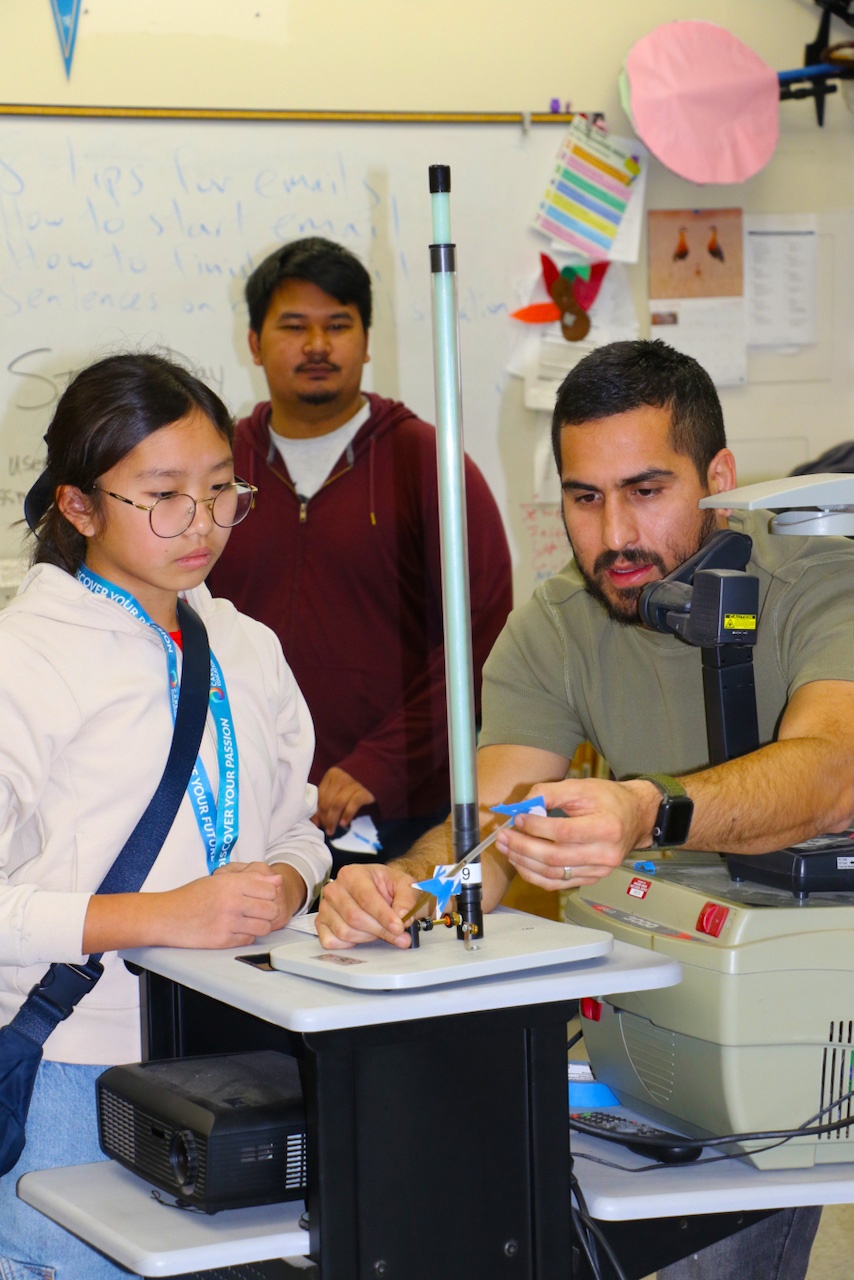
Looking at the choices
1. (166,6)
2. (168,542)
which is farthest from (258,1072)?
(166,6)

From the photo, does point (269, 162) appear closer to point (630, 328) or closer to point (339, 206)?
point (339, 206)

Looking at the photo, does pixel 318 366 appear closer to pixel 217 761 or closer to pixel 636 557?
pixel 636 557

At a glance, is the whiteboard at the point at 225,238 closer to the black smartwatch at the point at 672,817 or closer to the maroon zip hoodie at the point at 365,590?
the maroon zip hoodie at the point at 365,590

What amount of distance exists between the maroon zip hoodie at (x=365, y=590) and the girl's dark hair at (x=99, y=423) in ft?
3.36

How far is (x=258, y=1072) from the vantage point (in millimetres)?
1202

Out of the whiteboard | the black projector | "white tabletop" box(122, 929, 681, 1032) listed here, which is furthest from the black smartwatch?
the whiteboard

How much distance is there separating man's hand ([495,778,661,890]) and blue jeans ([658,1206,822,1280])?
496mm

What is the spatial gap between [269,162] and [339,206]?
0.57ft

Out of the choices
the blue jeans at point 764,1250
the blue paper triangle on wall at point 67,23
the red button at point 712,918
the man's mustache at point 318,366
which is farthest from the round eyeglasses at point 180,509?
the blue paper triangle on wall at point 67,23

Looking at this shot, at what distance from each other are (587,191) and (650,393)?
172 centimetres

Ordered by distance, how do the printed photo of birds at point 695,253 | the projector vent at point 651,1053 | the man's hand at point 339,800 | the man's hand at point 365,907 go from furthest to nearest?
the printed photo of birds at point 695,253, the man's hand at point 339,800, the projector vent at point 651,1053, the man's hand at point 365,907

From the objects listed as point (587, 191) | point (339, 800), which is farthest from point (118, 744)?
point (587, 191)

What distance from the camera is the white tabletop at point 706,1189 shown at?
1187 millimetres

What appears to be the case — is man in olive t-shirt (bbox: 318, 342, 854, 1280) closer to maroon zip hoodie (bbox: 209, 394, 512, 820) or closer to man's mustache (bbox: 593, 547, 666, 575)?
man's mustache (bbox: 593, 547, 666, 575)
